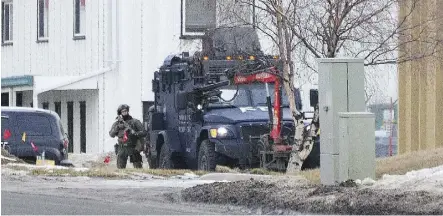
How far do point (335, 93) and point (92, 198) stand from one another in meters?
3.44

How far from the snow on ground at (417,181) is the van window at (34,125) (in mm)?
12433

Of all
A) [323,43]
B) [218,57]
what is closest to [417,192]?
[323,43]

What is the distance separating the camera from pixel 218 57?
29.2 m

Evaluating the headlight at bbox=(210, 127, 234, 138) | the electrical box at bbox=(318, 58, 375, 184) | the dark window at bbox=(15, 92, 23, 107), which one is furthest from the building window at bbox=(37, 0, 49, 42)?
the electrical box at bbox=(318, 58, 375, 184)

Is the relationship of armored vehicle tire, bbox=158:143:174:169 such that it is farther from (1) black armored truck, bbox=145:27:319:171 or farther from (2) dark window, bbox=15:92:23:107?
(2) dark window, bbox=15:92:23:107

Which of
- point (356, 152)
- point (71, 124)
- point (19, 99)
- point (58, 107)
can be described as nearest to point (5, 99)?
point (19, 99)

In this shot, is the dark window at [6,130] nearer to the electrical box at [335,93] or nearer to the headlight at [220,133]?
the headlight at [220,133]

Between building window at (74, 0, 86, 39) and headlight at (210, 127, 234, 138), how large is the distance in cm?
1567

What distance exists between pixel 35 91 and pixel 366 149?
25750 mm

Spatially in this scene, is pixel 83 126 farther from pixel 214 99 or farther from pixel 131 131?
pixel 214 99

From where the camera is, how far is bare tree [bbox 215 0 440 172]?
2652 centimetres

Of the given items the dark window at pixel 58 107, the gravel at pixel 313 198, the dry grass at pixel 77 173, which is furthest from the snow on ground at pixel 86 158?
the gravel at pixel 313 198

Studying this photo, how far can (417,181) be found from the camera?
16.2m

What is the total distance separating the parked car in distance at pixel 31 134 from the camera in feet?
92.2
